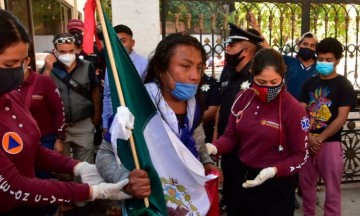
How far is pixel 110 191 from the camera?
5.98 feet

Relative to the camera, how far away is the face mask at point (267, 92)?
257cm

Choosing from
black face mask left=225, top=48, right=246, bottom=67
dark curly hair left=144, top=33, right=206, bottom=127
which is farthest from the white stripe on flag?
black face mask left=225, top=48, right=246, bottom=67

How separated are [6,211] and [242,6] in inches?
165

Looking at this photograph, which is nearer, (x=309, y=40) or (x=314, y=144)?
(x=314, y=144)

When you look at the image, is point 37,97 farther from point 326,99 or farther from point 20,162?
point 326,99

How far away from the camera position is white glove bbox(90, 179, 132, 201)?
1.81 meters

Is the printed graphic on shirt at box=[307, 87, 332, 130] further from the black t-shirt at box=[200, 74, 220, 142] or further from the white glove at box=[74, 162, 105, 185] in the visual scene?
the white glove at box=[74, 162, 105, 185]

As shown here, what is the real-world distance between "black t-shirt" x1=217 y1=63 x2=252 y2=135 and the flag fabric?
1267 millimetres

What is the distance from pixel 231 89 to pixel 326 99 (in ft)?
2.77

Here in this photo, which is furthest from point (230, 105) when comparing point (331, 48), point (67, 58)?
point (67, 58)

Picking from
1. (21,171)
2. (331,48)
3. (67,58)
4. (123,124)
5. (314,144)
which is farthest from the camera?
(67,58)

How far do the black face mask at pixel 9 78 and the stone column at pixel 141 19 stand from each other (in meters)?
2.67

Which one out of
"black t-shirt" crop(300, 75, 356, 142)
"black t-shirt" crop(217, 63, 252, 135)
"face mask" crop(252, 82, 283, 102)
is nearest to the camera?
"face mask" crop(252, 82, 283, 102)

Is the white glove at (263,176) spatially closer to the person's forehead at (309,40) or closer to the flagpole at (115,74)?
the flagpole at (115,74)
